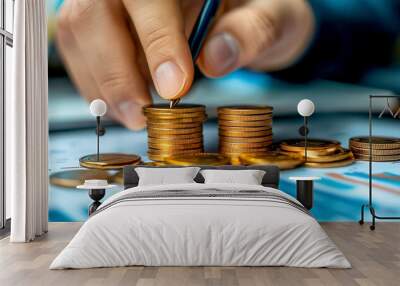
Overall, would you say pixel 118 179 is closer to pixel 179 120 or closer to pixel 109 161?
pixel 109 161

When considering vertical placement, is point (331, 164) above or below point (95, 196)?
above

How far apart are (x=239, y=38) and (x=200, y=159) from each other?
1545 mm

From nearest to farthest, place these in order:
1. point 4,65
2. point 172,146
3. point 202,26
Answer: point 4,65, point 202,26, point 172,146

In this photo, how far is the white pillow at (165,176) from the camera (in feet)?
24.9

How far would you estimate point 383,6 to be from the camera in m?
8.27

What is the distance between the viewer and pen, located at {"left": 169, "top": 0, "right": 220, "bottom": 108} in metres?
8.02

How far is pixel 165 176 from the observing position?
7637 mm

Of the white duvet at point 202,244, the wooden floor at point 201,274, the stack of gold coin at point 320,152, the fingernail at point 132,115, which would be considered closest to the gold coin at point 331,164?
the stack of gold coin at point 320,152

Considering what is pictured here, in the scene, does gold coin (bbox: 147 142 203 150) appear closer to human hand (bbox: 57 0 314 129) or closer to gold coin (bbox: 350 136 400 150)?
human hand (bbox: 57 0 314 129)

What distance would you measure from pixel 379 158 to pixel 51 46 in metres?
4.36

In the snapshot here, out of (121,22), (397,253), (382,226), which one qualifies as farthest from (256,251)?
(121,22)

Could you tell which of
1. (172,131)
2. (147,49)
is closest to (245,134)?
(172,131)

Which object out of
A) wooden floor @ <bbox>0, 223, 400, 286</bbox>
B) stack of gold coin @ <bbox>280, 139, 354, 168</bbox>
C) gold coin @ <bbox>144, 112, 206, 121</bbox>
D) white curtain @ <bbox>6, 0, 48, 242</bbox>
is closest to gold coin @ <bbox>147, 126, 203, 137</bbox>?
gold coin @ <bbox>144, 112, 206, 121</bbox>

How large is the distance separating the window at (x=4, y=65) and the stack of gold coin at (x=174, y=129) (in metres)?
1.72
